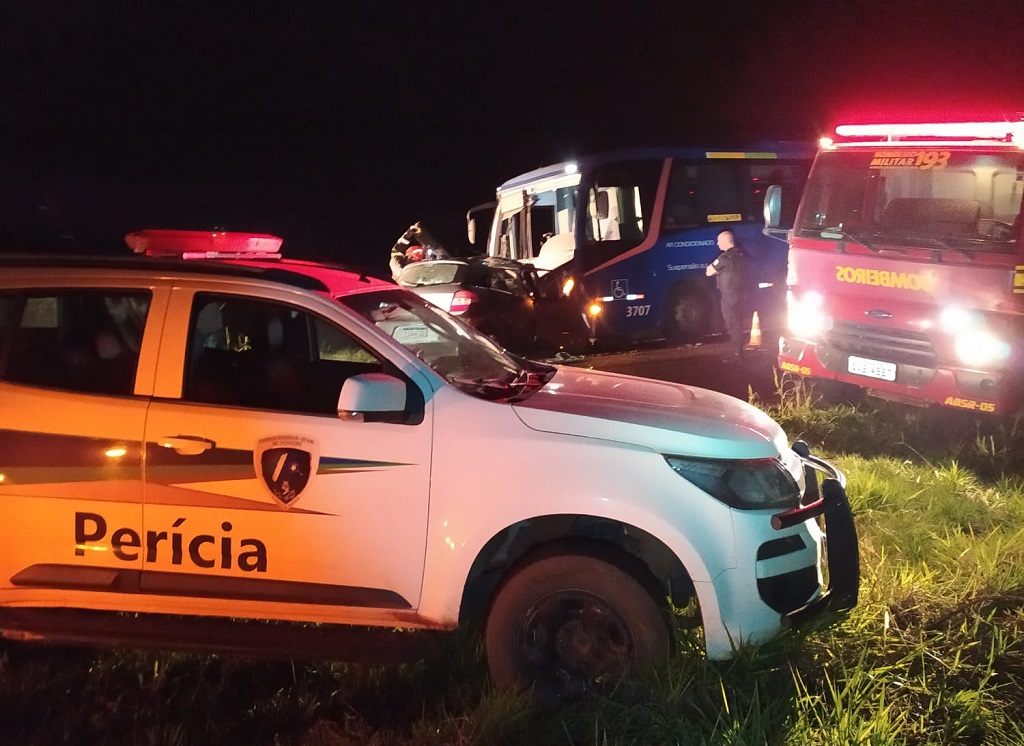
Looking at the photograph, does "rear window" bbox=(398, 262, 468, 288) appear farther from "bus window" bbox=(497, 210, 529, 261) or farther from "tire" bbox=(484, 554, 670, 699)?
"tire" bbox=(484, 554, 670, 699)

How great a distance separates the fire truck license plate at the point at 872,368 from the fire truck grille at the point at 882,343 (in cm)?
4

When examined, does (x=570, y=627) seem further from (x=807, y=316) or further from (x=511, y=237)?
(x=511, y=237)

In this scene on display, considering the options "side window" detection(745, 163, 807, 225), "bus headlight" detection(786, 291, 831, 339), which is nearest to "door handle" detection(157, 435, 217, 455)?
"bus headlight" detection(786, 291, 831, 339)

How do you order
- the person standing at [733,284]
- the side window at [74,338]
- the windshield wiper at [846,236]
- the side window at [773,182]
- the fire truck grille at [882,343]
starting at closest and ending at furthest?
the side window at [74,338] < the fire truck grille at [882,343] < the windshield wiper at [846,236] < the person standing at [733,284] < the side window at [773,182]

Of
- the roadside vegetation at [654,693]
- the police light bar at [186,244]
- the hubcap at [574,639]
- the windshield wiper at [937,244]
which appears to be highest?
the windshield wiper at [937,244]

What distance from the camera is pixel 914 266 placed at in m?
6.77

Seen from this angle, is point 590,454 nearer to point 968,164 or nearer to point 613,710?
point 613,710

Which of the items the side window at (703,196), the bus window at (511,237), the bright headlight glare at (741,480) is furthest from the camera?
the bus window at (511,237)

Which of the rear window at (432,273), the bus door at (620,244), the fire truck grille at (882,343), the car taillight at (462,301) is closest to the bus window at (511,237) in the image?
the bus door at (620,244)

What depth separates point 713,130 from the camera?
1243 inches

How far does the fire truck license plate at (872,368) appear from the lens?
7055 millimetres

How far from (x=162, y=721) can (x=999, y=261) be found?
20.2ft

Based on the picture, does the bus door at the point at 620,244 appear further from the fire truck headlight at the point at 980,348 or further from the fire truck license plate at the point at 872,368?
the fire truck headlight at the point at 980,348

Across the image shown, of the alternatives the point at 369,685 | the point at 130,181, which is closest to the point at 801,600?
the point at 369,685
